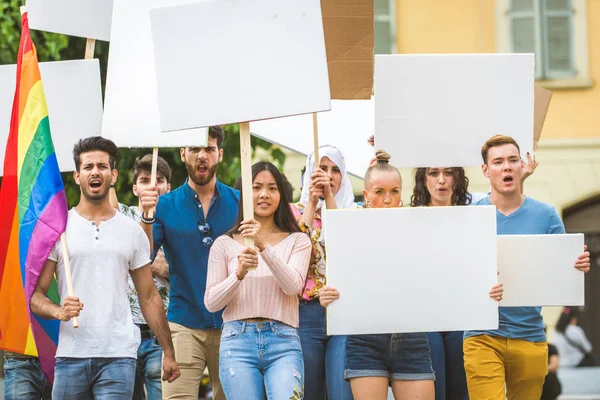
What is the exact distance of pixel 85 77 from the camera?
7781 millimetres

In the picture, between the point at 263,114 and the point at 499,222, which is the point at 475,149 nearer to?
the point at 499,222

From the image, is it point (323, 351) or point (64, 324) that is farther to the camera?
point (323, 351)

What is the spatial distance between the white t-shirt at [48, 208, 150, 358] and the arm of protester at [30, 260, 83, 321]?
0.06 metres

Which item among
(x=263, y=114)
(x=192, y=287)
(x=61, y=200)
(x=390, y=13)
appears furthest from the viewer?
(x=390, y=13)

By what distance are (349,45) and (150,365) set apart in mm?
2360

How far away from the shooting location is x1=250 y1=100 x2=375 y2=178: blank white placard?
27.4 ft

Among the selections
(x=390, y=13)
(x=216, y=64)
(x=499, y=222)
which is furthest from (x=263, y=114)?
(x=390, y=13)

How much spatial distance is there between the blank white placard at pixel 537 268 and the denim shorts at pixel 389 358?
1.89ft

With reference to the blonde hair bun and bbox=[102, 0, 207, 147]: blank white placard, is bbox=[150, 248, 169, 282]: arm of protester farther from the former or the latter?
the blonde hair bun

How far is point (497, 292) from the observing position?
6.53 meters

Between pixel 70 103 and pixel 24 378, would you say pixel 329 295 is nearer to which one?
pixel 24 378

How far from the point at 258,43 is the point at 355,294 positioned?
1.42 meters

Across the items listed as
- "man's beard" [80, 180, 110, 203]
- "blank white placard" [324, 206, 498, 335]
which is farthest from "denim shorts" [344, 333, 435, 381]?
"man's beard" [80, 180, 110, 203]

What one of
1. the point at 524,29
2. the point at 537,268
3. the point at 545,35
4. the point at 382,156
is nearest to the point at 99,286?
the point at 382,156
